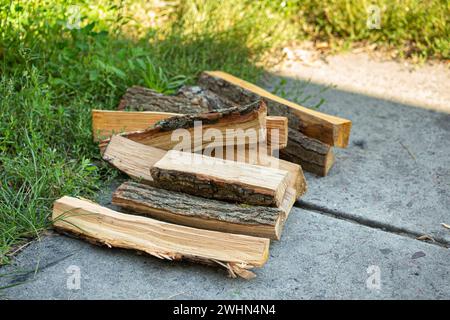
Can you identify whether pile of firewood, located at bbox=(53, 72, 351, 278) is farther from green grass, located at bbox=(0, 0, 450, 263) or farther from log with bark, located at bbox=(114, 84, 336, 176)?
green grass, located at bbox=(0, 0, 450, 263)

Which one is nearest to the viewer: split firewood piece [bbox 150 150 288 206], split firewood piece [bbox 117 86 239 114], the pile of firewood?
the pile of firewood

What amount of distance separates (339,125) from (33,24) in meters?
2.08

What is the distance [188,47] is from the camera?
14.6 feet

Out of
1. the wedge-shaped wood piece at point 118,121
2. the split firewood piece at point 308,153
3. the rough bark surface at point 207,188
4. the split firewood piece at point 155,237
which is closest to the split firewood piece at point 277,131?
the split firewood piece at point 308,153

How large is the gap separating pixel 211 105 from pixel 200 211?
102 centimetres

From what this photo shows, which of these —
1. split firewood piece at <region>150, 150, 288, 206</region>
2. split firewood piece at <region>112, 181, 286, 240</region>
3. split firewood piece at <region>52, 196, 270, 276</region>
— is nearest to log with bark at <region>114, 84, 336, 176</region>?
split firewood piece at <region>150, 150, 288, 206</region>

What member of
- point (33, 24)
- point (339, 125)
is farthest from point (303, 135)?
point (33, 24)

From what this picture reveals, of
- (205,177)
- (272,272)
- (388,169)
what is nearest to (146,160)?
(205,177)

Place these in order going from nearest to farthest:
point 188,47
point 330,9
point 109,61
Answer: point 109,61, point 188,47, point 330,9

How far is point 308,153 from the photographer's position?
3432 mm

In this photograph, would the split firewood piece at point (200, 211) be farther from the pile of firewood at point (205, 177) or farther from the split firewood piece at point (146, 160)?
the split firewood piece at point (146, 160)

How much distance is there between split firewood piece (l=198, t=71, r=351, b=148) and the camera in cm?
339

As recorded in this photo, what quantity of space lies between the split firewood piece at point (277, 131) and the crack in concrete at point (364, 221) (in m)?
0.31
